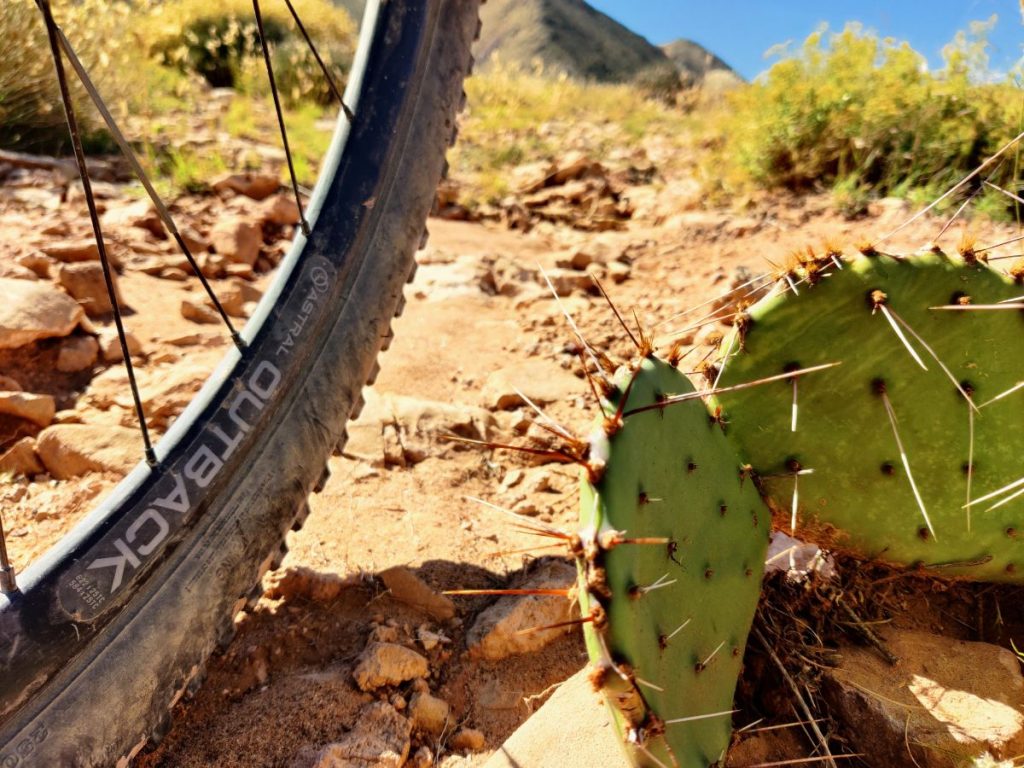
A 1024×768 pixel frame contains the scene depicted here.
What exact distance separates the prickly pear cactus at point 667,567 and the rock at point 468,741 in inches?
16.1

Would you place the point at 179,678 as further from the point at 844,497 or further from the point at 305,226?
the point at 844,497

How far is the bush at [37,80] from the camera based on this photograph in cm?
427

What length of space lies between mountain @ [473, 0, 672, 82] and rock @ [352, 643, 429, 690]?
83.7 feet

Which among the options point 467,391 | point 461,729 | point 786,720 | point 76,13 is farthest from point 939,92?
point 76,13

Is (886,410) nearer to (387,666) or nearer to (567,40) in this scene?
(387,666)

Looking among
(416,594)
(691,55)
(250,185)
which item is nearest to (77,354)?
(416,594)

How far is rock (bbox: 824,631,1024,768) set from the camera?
4.08 feet

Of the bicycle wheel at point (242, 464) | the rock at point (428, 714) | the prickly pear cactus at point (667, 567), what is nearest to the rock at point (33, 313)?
the bicycle wheel at point (242, 464)

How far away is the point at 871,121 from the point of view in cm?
419

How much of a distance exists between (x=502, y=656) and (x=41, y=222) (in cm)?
286

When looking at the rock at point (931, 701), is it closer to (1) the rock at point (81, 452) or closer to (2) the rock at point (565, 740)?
(2) the rock at point (565, 740)

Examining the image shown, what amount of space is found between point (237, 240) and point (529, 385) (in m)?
1.54

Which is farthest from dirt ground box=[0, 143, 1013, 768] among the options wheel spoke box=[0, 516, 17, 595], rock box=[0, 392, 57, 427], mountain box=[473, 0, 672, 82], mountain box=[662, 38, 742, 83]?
mountain box=[662, 38, 742, 83]

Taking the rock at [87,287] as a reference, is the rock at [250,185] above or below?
above
